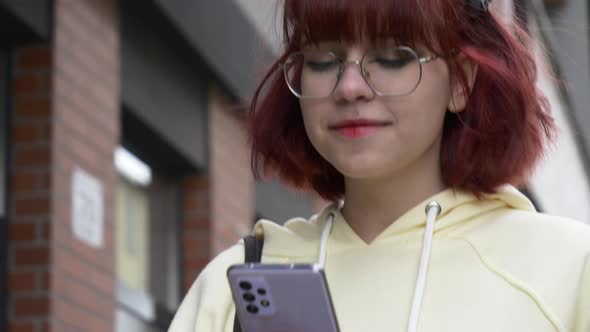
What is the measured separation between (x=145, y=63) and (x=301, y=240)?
3968 mm

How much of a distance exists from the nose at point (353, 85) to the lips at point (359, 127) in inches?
1.6

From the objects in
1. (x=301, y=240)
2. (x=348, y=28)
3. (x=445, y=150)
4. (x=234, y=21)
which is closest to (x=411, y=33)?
(x=348, y=28)

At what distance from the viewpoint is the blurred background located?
514 cm

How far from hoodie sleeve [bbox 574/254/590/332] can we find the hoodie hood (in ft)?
0.71

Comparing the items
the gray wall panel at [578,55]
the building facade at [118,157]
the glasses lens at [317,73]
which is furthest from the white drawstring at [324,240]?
the gray wall panel at [578,55]

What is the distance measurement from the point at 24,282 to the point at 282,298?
308 cm

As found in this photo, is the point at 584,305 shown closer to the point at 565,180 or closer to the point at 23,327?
the point at 23,327

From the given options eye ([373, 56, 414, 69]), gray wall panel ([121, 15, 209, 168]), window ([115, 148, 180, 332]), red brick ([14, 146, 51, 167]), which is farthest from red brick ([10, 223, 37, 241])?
eye ([373, 56, 414, 69])

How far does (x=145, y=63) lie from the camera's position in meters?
6.48

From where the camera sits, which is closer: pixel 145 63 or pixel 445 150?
pixel 445 150

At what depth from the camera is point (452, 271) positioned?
2.41 meters

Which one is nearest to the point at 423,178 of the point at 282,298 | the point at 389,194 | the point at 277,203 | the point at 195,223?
the point at 389,194

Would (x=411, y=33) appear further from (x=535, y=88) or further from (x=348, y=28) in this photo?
(x=535, y=88)

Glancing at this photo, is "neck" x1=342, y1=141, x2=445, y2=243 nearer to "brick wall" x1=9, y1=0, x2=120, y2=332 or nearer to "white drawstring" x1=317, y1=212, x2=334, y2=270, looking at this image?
"white drawstring" x1=317, y1=212, x2=334, y2=270
